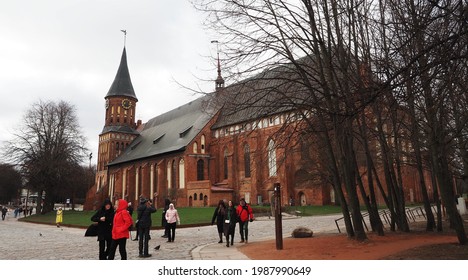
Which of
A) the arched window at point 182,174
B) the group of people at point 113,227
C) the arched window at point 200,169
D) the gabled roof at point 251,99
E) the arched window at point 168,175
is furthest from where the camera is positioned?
the arched window at point 168,175

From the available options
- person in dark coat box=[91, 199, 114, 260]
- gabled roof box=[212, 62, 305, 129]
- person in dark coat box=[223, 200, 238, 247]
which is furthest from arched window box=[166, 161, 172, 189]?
person in dark coat box=[91, 199, 114, 260]

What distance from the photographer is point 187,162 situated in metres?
45.3

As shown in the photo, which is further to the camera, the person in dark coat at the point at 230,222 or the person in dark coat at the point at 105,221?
the person in dark coat at the point at 230,222

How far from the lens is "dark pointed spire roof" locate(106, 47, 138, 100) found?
64.0m

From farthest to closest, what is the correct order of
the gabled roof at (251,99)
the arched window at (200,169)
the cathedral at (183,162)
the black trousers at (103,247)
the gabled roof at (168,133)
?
1. the gabled roof at (168,133)
2. the arched window at (200,169)
3. the cathedral at (183,162)
4. the gabled roof at (251,99)
5. the black trousers at (103,247)

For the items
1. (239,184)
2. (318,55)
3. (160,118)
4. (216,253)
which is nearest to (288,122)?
(318,55)

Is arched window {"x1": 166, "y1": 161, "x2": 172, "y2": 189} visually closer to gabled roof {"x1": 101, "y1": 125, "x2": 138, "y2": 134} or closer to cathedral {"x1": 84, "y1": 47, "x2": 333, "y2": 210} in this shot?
cathedral {"x1": 84, "y1": 47, "x2": 333, "y2": 210}

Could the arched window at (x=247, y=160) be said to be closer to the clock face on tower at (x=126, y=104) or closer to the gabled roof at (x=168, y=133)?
the gabled roof at (x=168, y=133)

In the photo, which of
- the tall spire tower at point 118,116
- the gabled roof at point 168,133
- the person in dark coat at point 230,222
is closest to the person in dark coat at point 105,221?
the person in dark coat at point 230,222

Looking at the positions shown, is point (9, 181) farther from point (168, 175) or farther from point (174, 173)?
point (174, 173)

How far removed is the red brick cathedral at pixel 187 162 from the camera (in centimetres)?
3781

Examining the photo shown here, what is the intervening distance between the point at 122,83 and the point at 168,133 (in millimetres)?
15955

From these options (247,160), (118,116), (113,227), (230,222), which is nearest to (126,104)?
(118,116)

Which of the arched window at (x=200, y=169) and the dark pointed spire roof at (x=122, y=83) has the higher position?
the dark pointed spire roof at (x=122, y=83)
